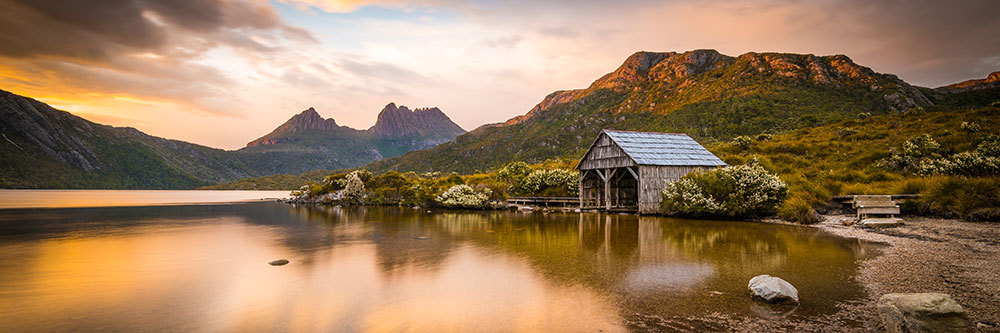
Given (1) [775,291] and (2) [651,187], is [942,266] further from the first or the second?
(2) [651,187]

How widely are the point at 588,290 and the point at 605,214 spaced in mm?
23775

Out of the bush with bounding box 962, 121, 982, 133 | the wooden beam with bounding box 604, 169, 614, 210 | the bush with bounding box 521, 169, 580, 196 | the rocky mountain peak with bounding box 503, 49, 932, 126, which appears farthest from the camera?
the rocky mountain peak with bounding box 503, 49, 932, 126

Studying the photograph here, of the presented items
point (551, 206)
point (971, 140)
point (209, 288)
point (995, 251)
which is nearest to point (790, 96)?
point (971, 140)

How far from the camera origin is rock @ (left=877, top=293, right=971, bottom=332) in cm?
538

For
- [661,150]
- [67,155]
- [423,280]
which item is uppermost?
[67,155]

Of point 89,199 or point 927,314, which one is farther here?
point 89,199

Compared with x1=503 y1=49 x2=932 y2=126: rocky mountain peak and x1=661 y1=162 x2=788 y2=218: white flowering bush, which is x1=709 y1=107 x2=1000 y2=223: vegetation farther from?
x1=503 y1=49 x2=932 y2=126: rocky mountain peak

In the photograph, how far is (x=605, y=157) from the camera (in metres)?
32.7

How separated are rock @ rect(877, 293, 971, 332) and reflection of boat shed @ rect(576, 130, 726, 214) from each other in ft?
78.0

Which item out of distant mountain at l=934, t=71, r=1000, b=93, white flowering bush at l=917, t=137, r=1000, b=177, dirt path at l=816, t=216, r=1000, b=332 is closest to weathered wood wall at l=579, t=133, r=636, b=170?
dirt path at l=816, t=216, r=1000, b=332

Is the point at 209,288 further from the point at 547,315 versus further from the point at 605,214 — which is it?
the point at 605,214

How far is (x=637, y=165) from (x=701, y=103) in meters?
90.6

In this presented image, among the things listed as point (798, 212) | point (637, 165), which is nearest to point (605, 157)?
point (637, 165)

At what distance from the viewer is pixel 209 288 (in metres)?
10.9
